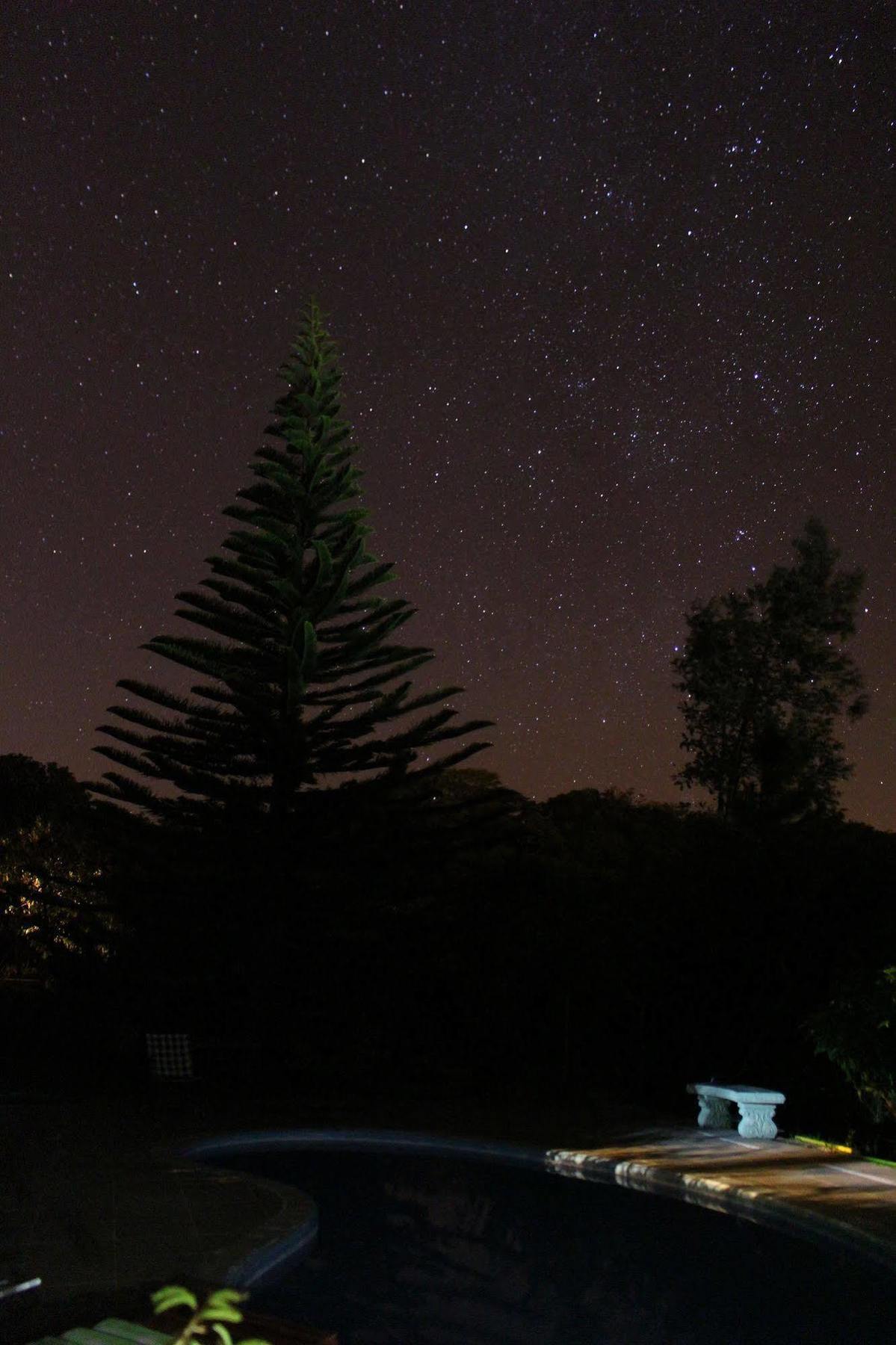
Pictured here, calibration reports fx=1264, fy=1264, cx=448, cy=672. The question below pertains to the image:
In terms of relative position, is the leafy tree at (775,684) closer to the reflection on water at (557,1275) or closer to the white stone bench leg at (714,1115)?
the white stone bench leg at (714,1115)

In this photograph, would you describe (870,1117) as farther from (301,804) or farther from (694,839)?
(301,804)

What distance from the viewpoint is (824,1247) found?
553 cm

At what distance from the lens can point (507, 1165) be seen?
24.4 ft

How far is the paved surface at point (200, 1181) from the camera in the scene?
449cm

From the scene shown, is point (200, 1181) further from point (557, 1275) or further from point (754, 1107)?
point (754, 1107)

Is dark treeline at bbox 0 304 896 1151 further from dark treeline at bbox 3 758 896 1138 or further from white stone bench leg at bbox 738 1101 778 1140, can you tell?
white stone bench leg at bbox 738 1101 778 1140

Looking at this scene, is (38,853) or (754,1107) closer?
(754,1107)

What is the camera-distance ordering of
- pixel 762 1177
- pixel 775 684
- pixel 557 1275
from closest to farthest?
pixel 557 1275, pixel 762 1177, pixel 775 684

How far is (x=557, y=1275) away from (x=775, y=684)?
1272 centimetres

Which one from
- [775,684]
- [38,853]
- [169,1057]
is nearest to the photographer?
[169,1057]

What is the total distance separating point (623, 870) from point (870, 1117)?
4658mm

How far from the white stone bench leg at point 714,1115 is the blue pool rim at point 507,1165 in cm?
139

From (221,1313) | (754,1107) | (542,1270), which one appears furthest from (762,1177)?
(221,1313)

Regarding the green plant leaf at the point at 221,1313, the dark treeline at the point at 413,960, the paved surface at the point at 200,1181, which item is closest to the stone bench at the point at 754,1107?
the paved surface at the point at 200,1181
